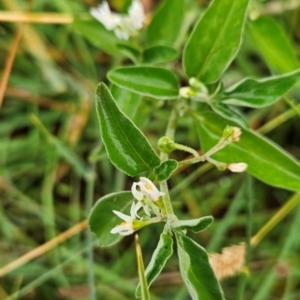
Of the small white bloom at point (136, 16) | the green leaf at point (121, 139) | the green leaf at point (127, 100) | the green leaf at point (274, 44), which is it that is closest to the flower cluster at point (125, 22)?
the small white bloom at point (136, 16)

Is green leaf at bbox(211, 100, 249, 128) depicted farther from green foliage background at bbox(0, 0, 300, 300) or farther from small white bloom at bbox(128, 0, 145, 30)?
green foliage background at bbox(0, 0, 300, 300)

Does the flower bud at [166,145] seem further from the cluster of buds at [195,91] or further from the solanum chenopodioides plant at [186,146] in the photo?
the cluster of buds at [195,91]

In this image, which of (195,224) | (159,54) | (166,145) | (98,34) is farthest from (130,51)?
(195,224)

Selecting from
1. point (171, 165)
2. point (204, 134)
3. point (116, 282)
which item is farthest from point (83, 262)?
point (171, 165)

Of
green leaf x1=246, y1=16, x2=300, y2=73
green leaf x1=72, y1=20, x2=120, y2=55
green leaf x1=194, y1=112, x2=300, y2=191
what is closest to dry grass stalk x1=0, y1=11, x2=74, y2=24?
green leaf x1=72, y1=20, x2=120, y2=55

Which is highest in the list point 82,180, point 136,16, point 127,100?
point 82,180

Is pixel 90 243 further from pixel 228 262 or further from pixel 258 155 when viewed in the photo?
pixel 258 155

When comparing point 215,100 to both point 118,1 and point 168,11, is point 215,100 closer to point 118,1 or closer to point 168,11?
point 168,11
